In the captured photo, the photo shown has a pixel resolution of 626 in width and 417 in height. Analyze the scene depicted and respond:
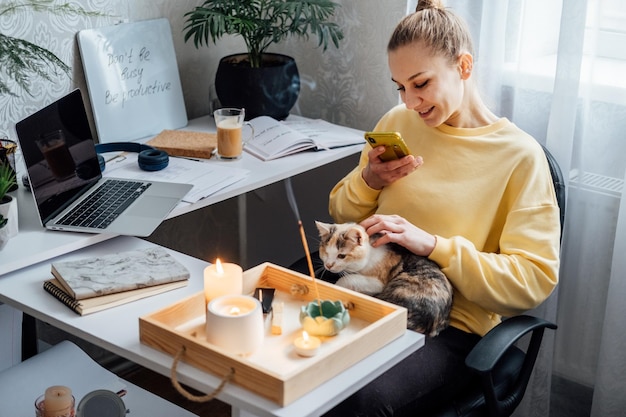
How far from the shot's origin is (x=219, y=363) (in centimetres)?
122

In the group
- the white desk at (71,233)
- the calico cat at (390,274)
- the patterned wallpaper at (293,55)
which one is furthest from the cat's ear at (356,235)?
the patterned wallpaper at (293,55)

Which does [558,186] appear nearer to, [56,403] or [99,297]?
[99,297]

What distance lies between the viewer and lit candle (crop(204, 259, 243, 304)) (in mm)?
1350

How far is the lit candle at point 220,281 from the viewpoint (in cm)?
135

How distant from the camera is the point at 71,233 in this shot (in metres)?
1.66

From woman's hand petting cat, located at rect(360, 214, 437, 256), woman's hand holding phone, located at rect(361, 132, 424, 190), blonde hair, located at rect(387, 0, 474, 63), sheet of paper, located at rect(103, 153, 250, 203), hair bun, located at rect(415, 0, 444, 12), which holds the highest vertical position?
hair bun, located at rect(415, 0, 444, 12)

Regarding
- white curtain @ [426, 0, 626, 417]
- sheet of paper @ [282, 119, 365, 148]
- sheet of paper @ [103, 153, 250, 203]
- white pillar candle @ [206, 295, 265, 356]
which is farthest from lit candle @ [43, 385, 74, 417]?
white curtain @ [426, 0, 626, 417]

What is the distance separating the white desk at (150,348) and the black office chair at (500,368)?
16 centimetres

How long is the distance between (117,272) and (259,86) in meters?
0.93

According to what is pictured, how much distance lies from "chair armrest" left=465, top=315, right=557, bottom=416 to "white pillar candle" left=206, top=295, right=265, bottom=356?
402 millimetres

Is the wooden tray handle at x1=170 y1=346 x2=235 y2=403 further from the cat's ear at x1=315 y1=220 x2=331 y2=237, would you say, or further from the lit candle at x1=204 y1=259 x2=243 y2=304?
the cat's ear at x1=315 y1=220 x2=331 y2=237

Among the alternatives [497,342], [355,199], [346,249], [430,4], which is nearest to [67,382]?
[346,249]

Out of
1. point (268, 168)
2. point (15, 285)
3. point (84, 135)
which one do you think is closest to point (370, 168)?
point (268, 168)

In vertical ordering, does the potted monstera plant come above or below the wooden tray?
above
